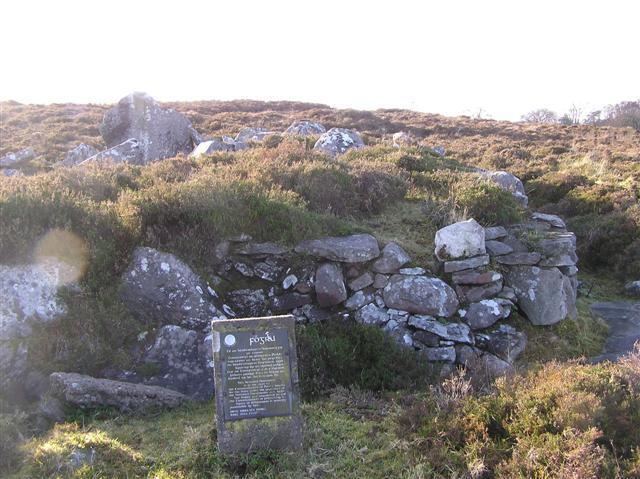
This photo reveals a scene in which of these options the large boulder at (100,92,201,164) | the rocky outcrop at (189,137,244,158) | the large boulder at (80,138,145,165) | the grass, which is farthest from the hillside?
the large boulder at (100,92,201,164)

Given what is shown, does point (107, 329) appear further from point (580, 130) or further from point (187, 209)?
point (580, 130)

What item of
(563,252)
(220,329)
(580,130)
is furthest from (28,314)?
(580,130)

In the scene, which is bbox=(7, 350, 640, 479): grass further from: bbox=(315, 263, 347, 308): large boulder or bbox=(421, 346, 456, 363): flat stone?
bbox=(315, 263, 347, 308): large boulder

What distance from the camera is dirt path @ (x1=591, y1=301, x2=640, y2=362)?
7.92 meters

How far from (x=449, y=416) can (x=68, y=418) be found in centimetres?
377

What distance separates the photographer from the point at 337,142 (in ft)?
52.5

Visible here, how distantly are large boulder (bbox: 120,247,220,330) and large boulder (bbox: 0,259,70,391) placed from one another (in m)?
0.82

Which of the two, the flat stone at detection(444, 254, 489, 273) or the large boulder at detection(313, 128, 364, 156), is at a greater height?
the large boulder at detection(313, 128, 364, 156)

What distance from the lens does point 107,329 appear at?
21.8ft

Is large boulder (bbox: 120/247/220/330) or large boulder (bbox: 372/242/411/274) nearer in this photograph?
large boulder (bbox: 120/247/220/330)

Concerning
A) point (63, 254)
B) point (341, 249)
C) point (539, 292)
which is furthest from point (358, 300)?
point (63, 254)

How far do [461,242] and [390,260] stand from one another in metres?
1.14

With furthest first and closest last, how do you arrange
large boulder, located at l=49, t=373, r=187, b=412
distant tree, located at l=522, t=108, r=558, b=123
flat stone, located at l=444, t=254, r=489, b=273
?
distant tree, located at l=522, t=108, r=558, b=123 < flat stone, located at l=444, t=254, r=489, b=273 < large boulder, located at l=49, t=373, r=187, b=412

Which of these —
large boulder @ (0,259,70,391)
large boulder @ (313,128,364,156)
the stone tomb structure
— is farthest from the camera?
large boulder @ (313,128,364,156)
